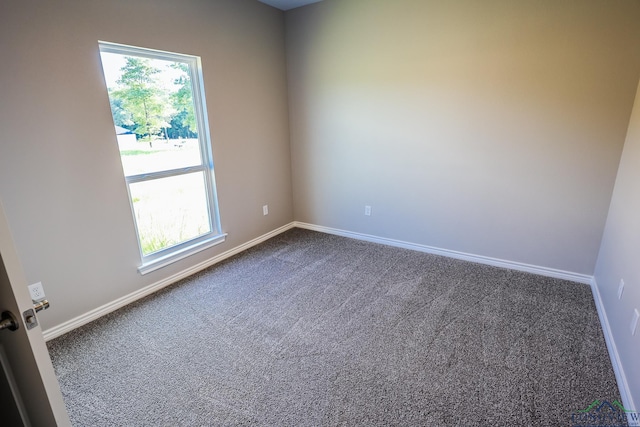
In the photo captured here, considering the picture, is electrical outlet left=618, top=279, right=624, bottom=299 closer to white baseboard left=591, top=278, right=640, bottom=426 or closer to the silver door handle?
white baseboard left=591, top=278, right=640, bottom=426

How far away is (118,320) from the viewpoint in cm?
241

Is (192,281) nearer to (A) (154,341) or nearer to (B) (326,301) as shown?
(A) (154,341)

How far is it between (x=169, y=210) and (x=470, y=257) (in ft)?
9.91

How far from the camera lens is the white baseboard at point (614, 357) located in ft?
5.24

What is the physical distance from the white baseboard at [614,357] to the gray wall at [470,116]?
488mm

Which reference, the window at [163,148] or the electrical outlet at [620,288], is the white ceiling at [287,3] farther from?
the electrical outlet at [620,288]

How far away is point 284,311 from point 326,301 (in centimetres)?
36

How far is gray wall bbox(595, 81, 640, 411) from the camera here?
1.69 m

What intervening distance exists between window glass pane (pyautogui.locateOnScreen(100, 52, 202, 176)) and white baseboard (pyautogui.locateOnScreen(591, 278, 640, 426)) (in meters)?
3.45

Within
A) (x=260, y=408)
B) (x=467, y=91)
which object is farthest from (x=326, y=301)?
(x=467, y=91)

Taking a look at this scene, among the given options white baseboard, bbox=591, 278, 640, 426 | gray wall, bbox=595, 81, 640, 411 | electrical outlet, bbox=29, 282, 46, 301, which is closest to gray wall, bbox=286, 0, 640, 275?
gray wall, bbox=595, 81, 640, 411

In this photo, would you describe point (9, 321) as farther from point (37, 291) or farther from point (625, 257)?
point (625, 257)

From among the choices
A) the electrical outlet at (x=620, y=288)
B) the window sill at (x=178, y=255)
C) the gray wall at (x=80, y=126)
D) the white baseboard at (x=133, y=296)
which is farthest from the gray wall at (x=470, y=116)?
the window sill at (x=178, y=255)

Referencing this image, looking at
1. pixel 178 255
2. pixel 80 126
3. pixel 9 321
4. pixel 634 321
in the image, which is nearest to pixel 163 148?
pixel 80 126
